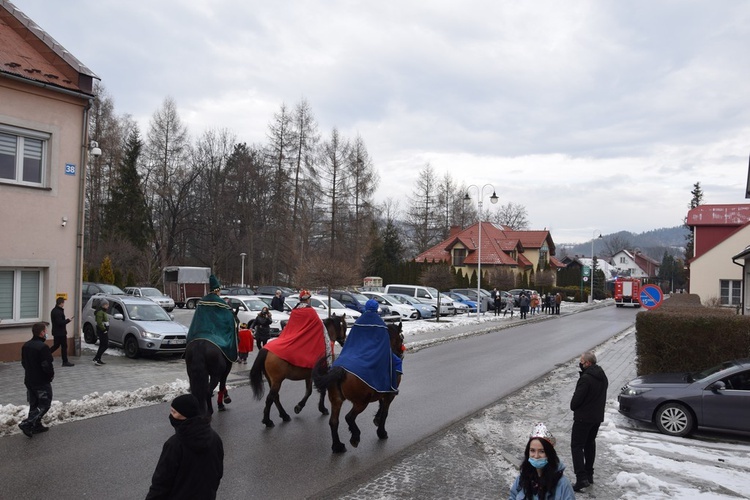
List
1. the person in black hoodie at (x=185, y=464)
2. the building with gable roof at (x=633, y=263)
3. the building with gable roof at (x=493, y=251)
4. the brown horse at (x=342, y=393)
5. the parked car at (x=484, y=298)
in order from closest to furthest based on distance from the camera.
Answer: the person in black hoodie at (x=185, y=464)
the brown horse at (x=342, y=393)
the parked car at (x=484, y=298)
the building with gable roof at (x=493, y=251)
the building with gable roof at (x=633, y=263)

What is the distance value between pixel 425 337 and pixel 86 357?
512 inches

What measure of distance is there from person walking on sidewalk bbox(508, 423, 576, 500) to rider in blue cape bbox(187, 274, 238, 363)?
6.18 m

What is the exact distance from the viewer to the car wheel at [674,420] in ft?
32.1

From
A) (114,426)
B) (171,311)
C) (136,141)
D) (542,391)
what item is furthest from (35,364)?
(136,141)

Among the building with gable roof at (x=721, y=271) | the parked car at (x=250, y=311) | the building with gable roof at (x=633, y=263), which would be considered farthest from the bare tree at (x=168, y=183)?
the building with gable roof at (x=633, y=263)

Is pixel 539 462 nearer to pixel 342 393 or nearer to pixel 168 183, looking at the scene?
pixel 342 393

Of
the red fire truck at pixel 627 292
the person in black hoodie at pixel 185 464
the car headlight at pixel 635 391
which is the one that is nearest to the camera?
the person in black hoodie at pixel 185 464

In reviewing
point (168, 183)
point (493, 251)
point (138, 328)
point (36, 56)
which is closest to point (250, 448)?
point (138, 328)

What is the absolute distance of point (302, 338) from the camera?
31.4ft

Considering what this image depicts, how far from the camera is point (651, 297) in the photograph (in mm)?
14258

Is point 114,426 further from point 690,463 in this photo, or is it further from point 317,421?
point 690,463

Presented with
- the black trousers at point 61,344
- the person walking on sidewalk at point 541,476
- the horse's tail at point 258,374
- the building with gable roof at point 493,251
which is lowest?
the black trousers at point 61,344

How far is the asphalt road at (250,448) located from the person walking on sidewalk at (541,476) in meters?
2.90

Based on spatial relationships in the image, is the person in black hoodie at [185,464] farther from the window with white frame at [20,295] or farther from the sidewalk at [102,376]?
the window with white frame at [20,295]
